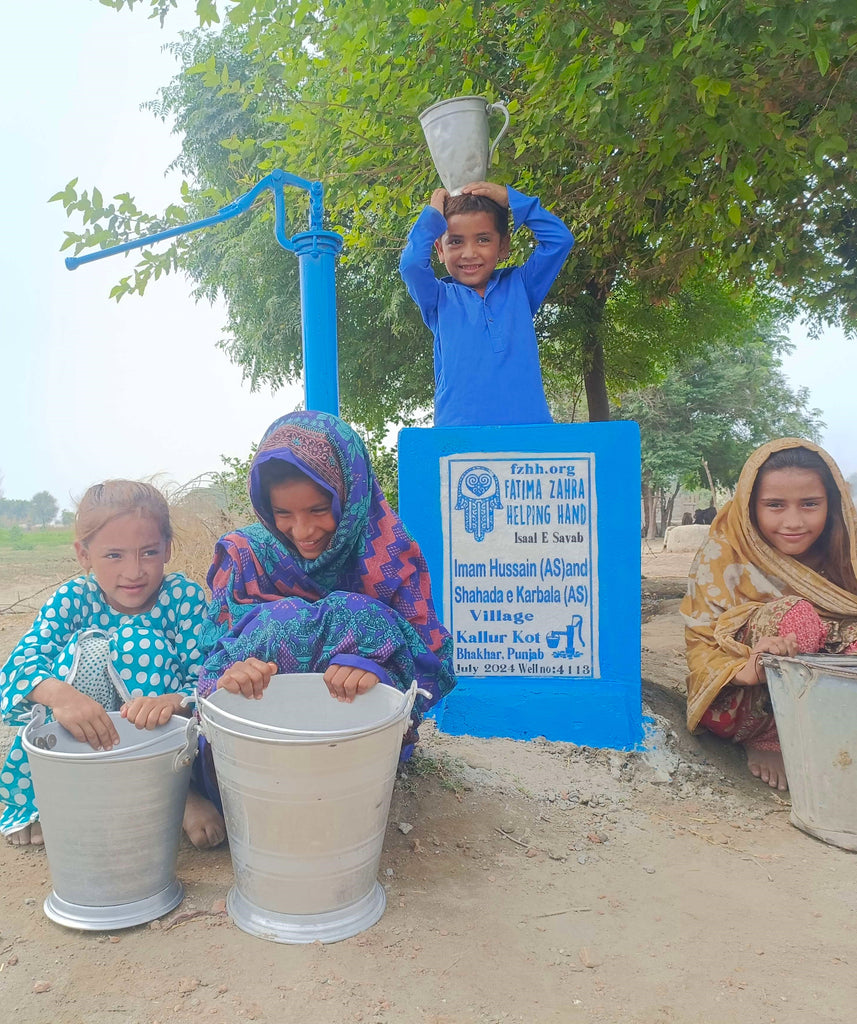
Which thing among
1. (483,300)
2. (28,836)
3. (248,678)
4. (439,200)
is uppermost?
(439,200)

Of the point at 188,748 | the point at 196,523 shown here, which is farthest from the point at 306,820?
the point at 196,523

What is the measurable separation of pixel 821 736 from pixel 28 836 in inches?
92.4

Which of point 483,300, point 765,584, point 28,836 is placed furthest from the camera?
point 483,300

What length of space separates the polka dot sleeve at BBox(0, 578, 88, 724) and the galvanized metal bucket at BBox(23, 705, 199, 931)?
0.15 m

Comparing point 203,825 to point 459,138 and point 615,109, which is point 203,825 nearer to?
point 459,138

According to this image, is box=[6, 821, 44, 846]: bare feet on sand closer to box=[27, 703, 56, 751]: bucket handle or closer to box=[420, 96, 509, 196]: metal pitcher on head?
box=[27, 703, 56, 751]: bucket handle

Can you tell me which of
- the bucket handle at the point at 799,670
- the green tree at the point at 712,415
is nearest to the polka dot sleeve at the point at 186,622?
the bucket handle at the point at 799,670

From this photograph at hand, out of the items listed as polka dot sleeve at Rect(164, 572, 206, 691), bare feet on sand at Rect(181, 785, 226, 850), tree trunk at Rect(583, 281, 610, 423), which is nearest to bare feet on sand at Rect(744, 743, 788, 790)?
bare feet on sand at Rect(181, 785, 226, 850)

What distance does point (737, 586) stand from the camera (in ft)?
9.61

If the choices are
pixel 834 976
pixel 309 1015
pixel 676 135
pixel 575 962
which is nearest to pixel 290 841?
pixel 309 1015

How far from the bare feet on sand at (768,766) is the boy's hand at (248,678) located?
2.06 meters

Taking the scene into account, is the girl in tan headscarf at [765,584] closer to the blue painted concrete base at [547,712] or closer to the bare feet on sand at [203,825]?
the blue painted concrete base at [547,712]

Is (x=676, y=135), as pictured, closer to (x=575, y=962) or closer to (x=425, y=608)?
(x=425, y=608)

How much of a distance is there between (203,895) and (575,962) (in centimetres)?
90
